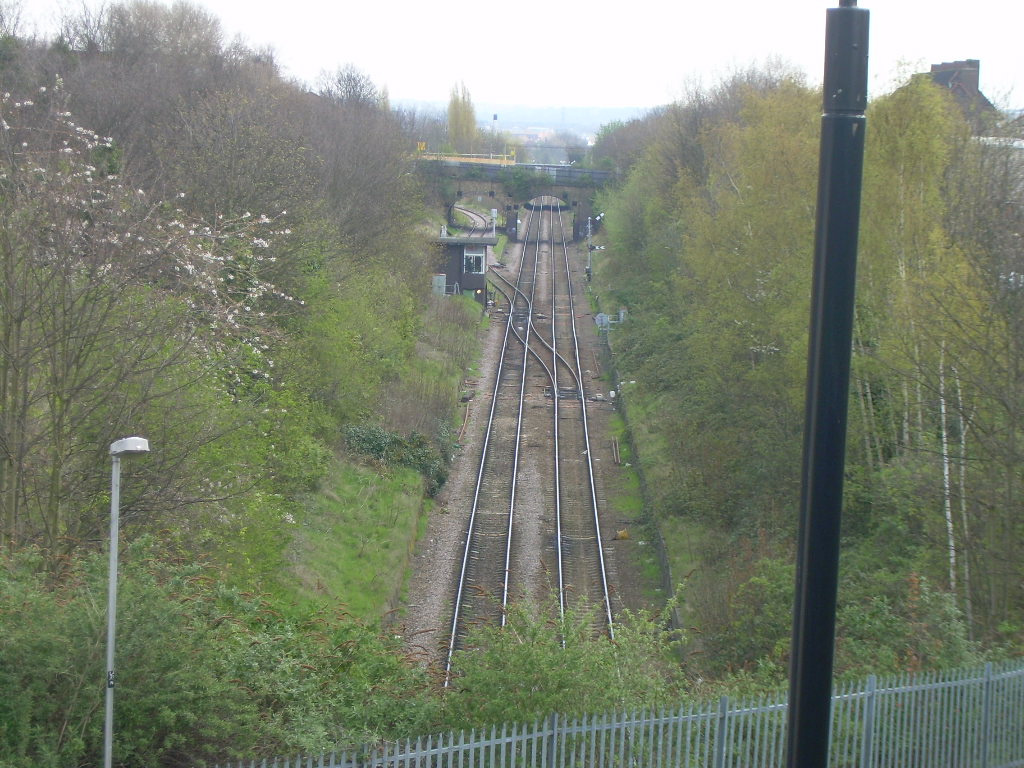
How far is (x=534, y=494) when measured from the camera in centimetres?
2050

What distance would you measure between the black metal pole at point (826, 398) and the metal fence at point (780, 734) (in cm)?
271

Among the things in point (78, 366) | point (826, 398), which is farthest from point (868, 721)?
point (78, 366)

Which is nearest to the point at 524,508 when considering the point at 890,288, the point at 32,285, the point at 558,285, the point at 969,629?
the point at 890,288

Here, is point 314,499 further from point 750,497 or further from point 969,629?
point 969,629

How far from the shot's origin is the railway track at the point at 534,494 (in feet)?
50.9

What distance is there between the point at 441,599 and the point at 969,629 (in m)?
8.05

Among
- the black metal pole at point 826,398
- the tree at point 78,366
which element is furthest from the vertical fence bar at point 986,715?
the tree at point 78,366

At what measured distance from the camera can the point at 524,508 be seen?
1961 cm

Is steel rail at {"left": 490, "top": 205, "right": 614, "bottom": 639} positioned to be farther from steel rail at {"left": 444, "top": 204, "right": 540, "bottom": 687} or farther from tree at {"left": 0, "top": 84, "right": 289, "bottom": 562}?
tree at {"left": 0, "top": 84, "right": 289, "bottom": 562}

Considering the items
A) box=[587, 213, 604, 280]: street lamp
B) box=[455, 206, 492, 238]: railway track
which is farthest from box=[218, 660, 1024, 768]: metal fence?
box=[455, 206, 492, 238]: railway track

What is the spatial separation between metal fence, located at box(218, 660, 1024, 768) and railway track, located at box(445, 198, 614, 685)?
1.19m

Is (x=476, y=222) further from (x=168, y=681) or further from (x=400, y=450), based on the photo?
(x=168, y=681)

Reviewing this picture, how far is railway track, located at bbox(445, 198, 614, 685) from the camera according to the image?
15.5m

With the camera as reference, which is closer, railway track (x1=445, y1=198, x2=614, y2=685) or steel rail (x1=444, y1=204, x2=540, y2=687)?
steel rail (x1=444, y1=204, x2=540, y2=687)
